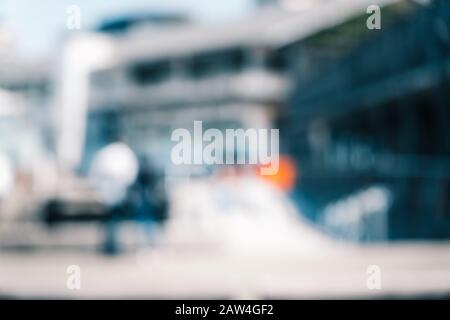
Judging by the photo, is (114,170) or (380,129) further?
(380,129)

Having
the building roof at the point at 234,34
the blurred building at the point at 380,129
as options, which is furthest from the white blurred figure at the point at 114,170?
the building roof at the point at 234,34

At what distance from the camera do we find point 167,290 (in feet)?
22.7

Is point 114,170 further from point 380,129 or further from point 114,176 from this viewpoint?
point 380,129

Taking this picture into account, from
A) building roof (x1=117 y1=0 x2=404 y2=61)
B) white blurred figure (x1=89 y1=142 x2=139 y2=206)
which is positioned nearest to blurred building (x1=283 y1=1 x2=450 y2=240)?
building roof (x1=117 y1=0 x2=404 y2=61)

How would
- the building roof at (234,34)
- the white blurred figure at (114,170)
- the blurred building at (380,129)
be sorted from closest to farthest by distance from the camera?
the white blurred figure at (114,170) < the blurred building at (380,129) < the building roof at (234,34)

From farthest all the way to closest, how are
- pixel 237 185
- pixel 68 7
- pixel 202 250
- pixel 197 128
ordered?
1. pixel 237 185
2. pixel 202 250
3. pixel 197 128
4. pixel 68 7

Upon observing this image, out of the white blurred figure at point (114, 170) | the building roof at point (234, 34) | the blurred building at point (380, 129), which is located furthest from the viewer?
the building roof at point (234, 34)

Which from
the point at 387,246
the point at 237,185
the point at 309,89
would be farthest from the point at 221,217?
the point at 309,89

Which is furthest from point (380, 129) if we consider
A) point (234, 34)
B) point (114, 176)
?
point (234, 34)

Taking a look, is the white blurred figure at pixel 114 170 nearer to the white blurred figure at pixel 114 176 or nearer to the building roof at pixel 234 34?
the white blurred figure at pixel 114 176

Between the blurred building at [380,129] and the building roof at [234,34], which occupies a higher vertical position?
the building roof at [234,34]
